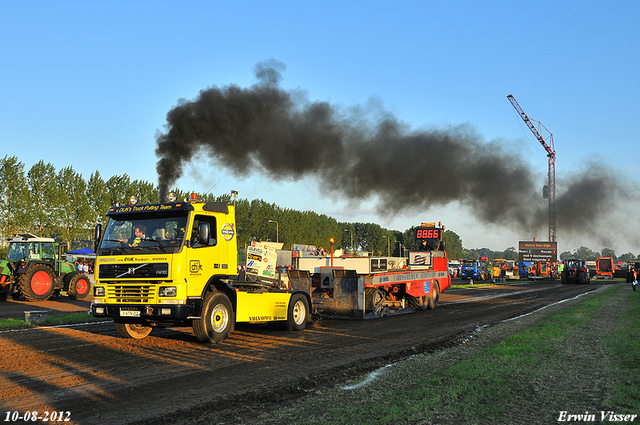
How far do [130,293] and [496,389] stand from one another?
23.4 ft

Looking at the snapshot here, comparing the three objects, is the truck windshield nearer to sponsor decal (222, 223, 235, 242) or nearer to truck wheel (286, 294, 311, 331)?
sponsor decal (222, 223, 235, 242)

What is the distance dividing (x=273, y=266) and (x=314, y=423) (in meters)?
8.01

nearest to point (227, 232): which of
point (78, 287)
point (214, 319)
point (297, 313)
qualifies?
point (214, 319)

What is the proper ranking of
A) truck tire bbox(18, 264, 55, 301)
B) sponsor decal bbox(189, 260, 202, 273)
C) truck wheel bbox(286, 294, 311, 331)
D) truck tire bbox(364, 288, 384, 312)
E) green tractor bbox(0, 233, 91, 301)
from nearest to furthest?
sponsor decal bbox(189, 260, 202, 273) → truck wheel bbox(286, 294, 311, 331) → truck tire bbox(364, 288, 384, 312) → truck tire bbox(18, 264, 55, 301) → green tractor bbox(0, 233, 91, 301)

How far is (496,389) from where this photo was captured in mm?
6754

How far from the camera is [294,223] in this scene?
98812 millimetres

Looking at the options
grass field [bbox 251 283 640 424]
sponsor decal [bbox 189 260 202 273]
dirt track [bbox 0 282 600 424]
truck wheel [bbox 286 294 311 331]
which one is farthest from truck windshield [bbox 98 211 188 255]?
grass field [bbox 251 283 640 424]

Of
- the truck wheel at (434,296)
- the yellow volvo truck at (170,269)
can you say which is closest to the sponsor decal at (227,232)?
the yellow volvo truck at (170,269)

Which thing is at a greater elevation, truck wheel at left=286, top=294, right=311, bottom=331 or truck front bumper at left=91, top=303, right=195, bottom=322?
truck front bumper at left=91, top=303, right=195, bottom=322

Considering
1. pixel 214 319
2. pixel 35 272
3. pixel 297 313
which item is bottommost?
pixel 297 313

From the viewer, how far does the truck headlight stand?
995 centimetres

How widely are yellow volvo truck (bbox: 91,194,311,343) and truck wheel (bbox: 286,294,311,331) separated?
1.77 m

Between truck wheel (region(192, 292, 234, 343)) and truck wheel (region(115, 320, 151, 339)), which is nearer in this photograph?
truck wheel (region(192, 292, 234, 343))

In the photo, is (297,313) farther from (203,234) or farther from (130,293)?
(130,293)
